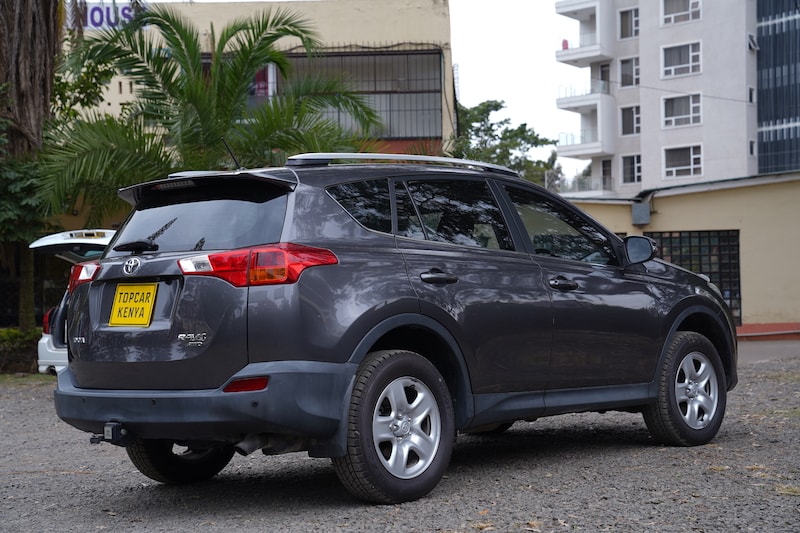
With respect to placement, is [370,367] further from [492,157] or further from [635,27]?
[635,27]

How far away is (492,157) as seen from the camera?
5216 cm

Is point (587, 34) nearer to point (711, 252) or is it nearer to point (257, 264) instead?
point (711, 252)

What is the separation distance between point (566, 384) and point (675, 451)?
111 centimetres

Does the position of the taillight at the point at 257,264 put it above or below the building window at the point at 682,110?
below

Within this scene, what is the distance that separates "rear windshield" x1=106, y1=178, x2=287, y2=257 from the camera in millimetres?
5418

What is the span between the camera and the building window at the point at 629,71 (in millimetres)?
63500

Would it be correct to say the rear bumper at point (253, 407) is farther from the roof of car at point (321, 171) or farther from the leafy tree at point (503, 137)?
the leafy tree at point (503, 137)

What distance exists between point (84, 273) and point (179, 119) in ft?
31.0

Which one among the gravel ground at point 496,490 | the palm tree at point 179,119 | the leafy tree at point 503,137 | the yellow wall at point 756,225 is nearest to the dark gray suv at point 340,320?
the gravel ground at point 496,490

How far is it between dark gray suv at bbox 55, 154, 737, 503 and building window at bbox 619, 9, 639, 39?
196ft

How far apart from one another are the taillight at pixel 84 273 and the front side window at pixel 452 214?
63.7 inches

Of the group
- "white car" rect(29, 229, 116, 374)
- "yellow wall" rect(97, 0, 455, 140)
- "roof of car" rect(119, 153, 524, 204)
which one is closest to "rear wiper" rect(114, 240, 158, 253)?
"roof of car" rect(119, 153, 524, 204)

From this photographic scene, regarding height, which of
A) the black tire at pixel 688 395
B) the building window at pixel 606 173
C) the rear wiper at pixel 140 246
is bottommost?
the black tire at pixel 688 395

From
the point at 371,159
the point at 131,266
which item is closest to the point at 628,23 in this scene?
the point at 371,159
